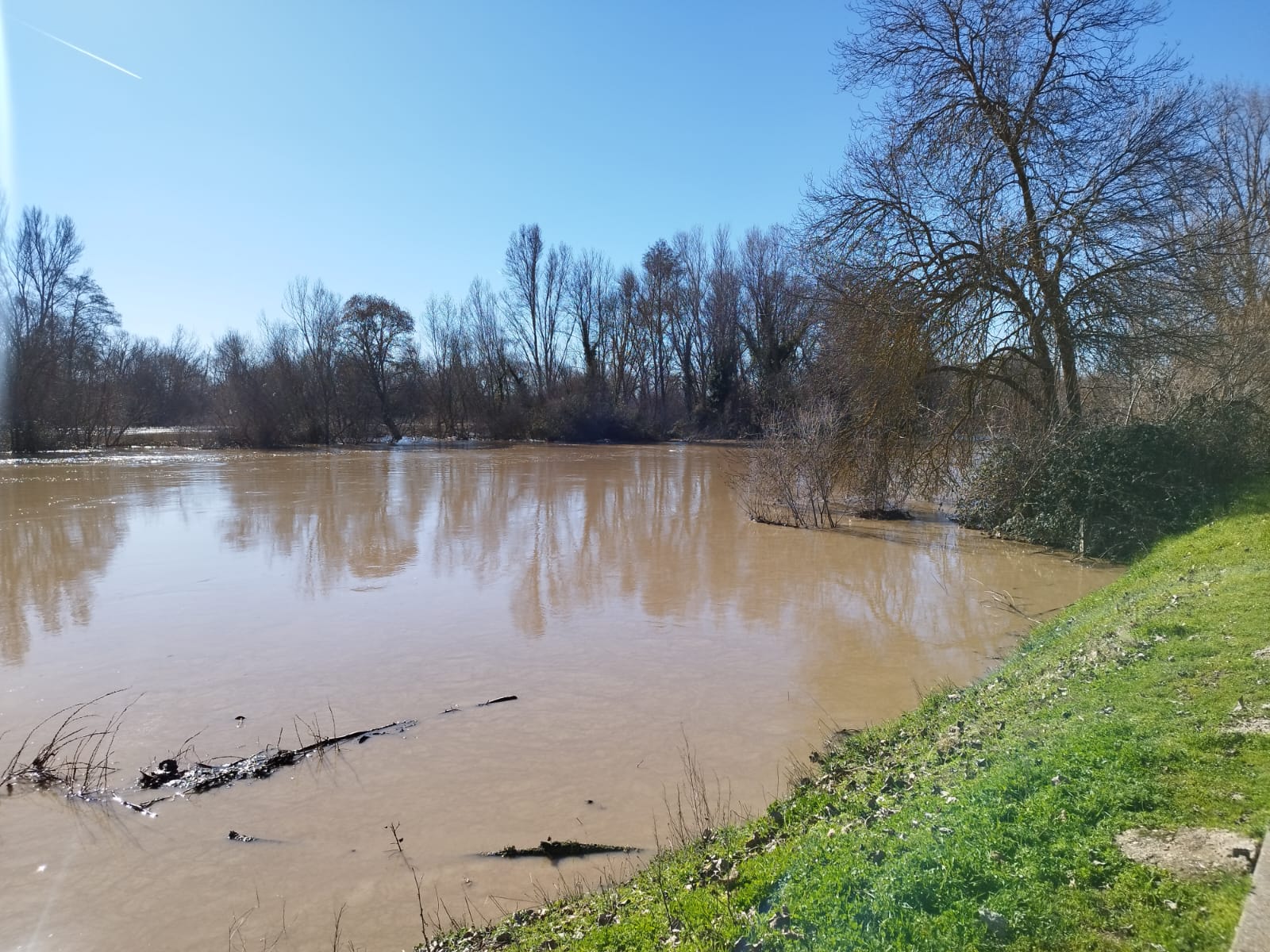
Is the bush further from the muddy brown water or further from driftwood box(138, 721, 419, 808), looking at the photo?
driftwood box(138, 721, 419, 808)

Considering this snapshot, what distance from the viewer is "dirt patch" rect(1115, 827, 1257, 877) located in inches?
117

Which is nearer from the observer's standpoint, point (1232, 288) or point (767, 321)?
point (1232, 288)

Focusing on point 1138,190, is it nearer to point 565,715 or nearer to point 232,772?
point 565,715

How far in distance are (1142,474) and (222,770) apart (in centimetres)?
1481

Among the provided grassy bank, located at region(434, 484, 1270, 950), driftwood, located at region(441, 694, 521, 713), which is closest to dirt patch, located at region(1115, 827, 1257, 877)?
grassy bank, located at region(434, 484, 1270, 950)

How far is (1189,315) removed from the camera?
578 inches

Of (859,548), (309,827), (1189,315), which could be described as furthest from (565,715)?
(1189,315)

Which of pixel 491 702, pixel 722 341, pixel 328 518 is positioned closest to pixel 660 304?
pixel 722 341

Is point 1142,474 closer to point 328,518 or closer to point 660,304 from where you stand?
point 328,518

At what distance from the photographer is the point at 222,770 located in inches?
254

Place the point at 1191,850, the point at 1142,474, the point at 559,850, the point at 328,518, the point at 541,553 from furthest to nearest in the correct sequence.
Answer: the point at 328,518
the point at 541,553
the point at 1142,474
the point at 559,850
the point at 1191,850

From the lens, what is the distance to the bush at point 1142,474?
13492 mm

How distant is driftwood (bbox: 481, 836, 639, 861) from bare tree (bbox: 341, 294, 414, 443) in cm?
5333

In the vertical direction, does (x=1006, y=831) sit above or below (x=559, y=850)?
above
